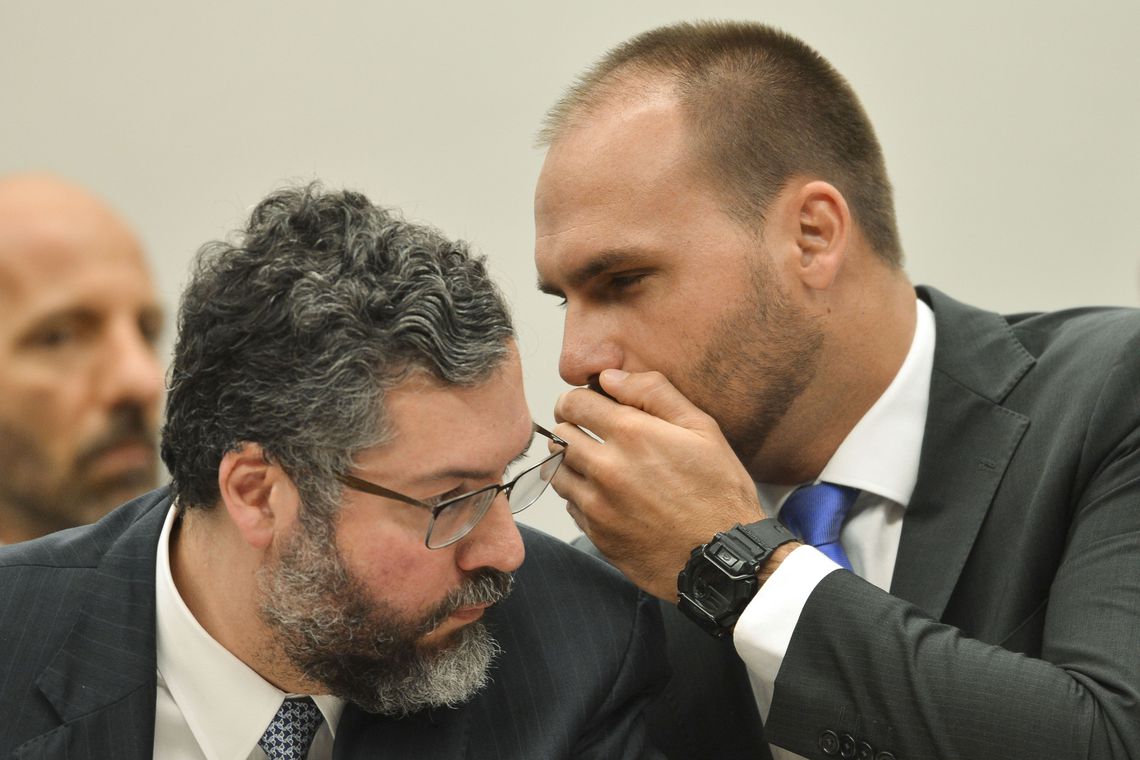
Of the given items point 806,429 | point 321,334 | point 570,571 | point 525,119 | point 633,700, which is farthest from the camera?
point 525,119

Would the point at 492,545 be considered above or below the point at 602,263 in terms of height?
below

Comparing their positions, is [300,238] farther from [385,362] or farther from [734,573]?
[734,573]

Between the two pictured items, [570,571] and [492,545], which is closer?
[492,545]

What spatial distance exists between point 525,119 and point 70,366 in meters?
1.69

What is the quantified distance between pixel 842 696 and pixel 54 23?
9.08 ft

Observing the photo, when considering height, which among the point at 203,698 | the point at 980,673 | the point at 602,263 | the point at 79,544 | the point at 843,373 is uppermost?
the point at 602,263

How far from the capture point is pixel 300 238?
6.77ft

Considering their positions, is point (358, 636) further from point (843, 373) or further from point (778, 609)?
point (843, 373)

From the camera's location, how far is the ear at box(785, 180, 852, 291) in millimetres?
2504

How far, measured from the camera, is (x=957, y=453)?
2473 millimetres

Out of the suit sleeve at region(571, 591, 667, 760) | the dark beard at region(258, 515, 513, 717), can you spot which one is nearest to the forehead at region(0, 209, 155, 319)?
the dark beard at region(258, 515, 513, 717)

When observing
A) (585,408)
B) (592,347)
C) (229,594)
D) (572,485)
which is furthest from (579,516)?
(229,594)

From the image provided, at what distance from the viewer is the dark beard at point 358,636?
204cm

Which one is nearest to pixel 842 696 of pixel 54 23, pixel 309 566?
pixel 309 566
